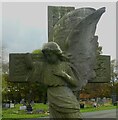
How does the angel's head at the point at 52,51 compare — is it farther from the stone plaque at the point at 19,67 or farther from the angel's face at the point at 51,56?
the stone plaque at the point at 19,67

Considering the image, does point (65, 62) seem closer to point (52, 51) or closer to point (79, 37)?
point (52, 51)

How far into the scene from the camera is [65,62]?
7078 mm

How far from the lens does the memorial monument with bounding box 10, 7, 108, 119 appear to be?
6906mm

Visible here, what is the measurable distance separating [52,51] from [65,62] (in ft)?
1.29

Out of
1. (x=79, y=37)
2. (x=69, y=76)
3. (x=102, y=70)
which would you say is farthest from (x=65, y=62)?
(x=102, y=70)

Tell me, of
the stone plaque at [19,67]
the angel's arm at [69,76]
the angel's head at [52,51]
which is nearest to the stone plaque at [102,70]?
the angel's arm at [69,76]

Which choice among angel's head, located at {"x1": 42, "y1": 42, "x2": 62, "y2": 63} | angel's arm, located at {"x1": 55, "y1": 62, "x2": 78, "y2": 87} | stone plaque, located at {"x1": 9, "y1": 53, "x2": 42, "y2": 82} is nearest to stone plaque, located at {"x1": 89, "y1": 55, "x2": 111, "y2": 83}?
angel's arm, located at {"x1": 55, "y1": 62, "x2": 78, "y2": 87}

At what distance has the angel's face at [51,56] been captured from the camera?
6864 mm

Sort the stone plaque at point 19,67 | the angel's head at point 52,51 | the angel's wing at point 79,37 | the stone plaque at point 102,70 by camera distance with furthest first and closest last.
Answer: the stone plaque at point 102,70, the angel's wing at point 79,37, the stone plaque at point 19,67, the angel's head at point 52,51

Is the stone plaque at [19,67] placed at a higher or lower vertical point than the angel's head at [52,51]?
lower

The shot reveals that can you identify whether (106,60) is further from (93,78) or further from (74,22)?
(74,22)

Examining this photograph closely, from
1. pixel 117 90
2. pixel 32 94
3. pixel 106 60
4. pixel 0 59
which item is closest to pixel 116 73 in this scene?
pixel 117 90

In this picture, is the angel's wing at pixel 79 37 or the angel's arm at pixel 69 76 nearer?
the angel's arm at pixel 69 76

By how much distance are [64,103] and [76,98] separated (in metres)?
0.37
